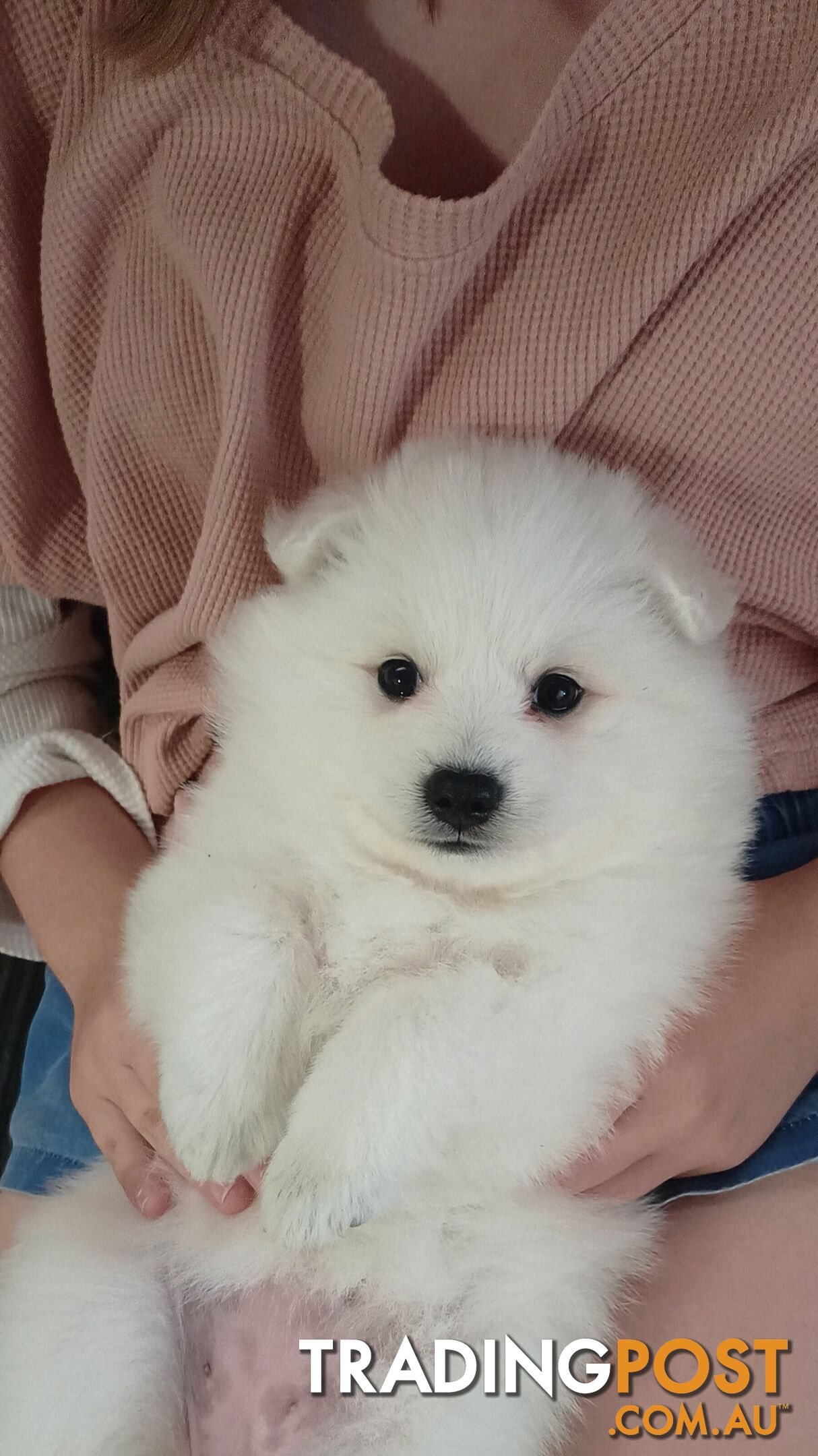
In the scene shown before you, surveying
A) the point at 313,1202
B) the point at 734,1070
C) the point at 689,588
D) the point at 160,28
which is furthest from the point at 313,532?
the point at 734,1070

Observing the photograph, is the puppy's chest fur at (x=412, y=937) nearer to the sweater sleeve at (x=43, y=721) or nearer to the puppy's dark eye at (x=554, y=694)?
the puppy's dark eye at (x=554, y=694)

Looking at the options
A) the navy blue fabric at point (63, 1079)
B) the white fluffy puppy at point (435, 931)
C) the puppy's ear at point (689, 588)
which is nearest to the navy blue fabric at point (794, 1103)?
the navy blue fabric at point (63, 1079)

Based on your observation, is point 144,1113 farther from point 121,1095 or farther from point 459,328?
point 459,328

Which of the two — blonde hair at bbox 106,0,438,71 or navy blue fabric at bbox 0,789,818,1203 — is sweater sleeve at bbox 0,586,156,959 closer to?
navy blue fabric at bbox 0,789,818,1203

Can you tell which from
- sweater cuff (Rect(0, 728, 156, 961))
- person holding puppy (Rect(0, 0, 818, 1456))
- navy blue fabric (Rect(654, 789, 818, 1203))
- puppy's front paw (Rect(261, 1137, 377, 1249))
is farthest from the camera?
sweater cuff (Rect(0, 728, 156, 961))

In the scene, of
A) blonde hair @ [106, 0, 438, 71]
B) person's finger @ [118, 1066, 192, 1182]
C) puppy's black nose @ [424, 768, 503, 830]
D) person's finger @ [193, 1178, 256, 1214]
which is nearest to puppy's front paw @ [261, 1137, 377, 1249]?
person's finger @ [193, 1178, 256, 1214]

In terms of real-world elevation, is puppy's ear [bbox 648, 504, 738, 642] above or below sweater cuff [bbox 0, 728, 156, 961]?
above

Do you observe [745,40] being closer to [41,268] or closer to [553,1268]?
[41,268]

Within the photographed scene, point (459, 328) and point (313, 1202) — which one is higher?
point (459, 328)
